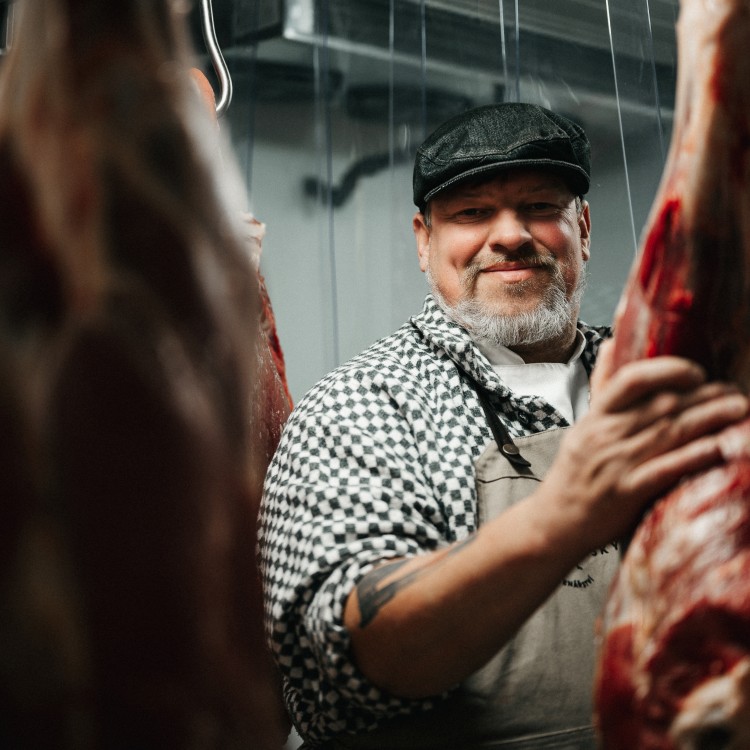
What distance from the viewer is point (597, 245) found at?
2670 millimetres

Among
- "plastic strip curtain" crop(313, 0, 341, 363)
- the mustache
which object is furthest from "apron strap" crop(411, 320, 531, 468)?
"plastic strip curtain" crop(313, 0, 341, 363)

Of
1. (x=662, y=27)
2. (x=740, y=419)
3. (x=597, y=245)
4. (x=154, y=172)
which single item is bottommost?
(x=740, y=419)

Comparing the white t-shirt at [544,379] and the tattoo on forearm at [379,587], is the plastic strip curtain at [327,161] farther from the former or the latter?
the tattoo on forearm at [379,587]

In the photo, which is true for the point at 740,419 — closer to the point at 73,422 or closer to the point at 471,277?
the point at 73,422

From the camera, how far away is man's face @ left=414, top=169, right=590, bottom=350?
69.7 inches

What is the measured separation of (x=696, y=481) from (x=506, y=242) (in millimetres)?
1101

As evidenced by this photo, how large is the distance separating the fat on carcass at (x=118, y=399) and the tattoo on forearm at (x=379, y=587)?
1.62ft

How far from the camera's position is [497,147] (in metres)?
1.72

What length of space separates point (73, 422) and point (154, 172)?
5.8 inches

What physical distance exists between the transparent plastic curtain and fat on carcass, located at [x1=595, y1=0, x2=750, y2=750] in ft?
6.33

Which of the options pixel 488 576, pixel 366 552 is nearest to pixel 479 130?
pixel 366 552

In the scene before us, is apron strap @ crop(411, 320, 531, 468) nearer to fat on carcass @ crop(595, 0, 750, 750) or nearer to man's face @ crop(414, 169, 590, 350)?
man's face @ crop(414, 169, 590, 350)

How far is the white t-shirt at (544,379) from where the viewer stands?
5.59 feet

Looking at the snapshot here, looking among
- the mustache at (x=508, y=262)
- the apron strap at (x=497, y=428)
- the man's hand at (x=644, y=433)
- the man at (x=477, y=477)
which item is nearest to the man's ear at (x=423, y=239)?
the man at (x=477, y=477)
